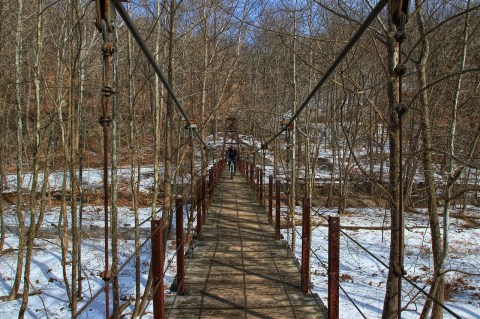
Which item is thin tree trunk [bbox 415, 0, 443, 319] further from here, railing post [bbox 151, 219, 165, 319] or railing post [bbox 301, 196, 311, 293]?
railing post [bbox 151, 219, 165, 319]

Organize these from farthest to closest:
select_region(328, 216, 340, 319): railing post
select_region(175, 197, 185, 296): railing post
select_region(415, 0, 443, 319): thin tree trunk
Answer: select_region(415, 0, 443, 319): thin tree trunk
select_region(175, 197, 185, 296): railing post
select_region(328, 216, 340, 319): railing post

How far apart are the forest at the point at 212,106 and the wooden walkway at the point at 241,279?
2.48 ft

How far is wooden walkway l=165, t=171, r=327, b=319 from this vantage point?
123 inches

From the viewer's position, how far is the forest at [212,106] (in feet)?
13.9

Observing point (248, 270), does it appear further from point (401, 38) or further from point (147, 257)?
point (147, 257)

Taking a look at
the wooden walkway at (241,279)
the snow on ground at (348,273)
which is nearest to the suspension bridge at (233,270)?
the wooden walkway at (241,279)

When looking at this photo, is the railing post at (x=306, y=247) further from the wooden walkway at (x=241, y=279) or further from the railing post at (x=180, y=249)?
the railing post at (x=180, y=249)

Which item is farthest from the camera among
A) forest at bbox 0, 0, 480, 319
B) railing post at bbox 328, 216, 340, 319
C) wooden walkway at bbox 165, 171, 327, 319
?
forest at bbox 0, 0, 480, 319

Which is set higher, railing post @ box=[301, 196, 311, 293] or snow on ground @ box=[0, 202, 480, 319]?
railing post @ box=[301, 196, 311, 293]

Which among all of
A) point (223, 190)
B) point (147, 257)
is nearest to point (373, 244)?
point (223, 190)

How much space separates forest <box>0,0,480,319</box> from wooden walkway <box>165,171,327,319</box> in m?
0.76

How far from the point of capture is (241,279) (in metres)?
3.84

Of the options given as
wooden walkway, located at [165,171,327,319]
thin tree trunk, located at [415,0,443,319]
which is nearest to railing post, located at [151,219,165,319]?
wooden walkway, located at [165,171,327,319]

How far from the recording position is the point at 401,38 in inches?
61.4
